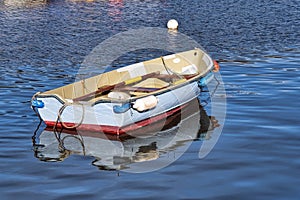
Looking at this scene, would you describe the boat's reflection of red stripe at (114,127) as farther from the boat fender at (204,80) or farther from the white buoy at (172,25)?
the white buoy at (172,25)

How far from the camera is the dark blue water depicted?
43.6 ft

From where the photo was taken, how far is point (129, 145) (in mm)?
16406

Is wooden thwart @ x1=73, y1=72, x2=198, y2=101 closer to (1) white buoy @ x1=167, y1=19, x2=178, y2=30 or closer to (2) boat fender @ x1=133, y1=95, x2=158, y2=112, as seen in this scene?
(2) boat fender @ x1=133, y1=95, x2=158, y2=112

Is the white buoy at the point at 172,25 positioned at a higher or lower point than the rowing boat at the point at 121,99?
lower

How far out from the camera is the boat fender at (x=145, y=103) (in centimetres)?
1627

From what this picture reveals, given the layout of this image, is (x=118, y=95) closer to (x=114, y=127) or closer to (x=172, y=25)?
(x=114, y=127)

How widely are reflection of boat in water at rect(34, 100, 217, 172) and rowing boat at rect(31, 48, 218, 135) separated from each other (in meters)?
0.32

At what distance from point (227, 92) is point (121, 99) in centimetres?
651

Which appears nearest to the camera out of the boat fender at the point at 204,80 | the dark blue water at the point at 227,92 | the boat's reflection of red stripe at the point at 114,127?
the dark blue water at the point at 227,92

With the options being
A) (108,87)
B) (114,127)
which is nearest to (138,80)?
(108,87)

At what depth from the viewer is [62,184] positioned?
1352 centimetres

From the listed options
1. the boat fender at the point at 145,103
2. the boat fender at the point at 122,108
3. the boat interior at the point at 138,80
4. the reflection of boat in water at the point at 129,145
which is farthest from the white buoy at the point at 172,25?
the boat fender at the point at 122,108

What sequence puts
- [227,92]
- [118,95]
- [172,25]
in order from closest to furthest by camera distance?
1. [118,95]
2. [227,92]
3. [172,25]

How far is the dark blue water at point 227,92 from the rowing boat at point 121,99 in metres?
1.31
